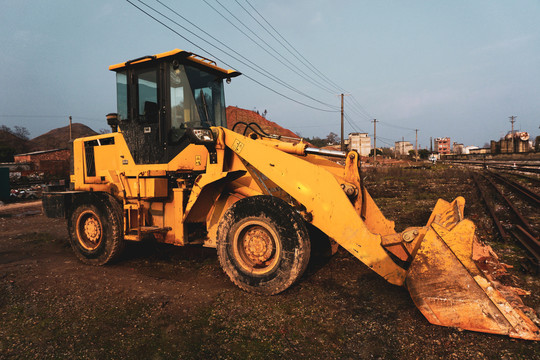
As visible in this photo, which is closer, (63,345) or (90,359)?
(90,359)

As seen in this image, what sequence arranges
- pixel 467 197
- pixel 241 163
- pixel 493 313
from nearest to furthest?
pixel 493 313 → pixel 241 163 → pixel 467 197

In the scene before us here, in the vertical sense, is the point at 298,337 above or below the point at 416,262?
below

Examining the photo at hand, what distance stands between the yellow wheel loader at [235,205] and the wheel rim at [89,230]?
0.02 metres

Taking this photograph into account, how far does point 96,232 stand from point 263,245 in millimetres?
3211

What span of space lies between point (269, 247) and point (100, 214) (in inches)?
122

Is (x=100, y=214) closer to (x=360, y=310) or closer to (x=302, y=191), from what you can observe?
(x=302, y=191)

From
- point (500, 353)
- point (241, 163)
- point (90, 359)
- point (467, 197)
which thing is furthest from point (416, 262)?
point (467, 197)

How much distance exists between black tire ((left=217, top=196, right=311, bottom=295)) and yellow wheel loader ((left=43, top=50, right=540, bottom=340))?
12 millimetres

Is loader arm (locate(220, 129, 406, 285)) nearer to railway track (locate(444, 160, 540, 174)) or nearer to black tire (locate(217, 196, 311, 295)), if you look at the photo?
black tire (locate(217, 196, 311, 295))

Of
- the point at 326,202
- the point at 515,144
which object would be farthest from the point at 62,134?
the point at 515,144

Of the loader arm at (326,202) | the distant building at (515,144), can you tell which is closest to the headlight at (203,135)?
the loader arm at (326,202)

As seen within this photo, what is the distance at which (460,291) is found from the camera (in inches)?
110

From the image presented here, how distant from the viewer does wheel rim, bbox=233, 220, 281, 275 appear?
3.74 meters

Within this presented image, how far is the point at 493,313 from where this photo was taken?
8.79 ft
